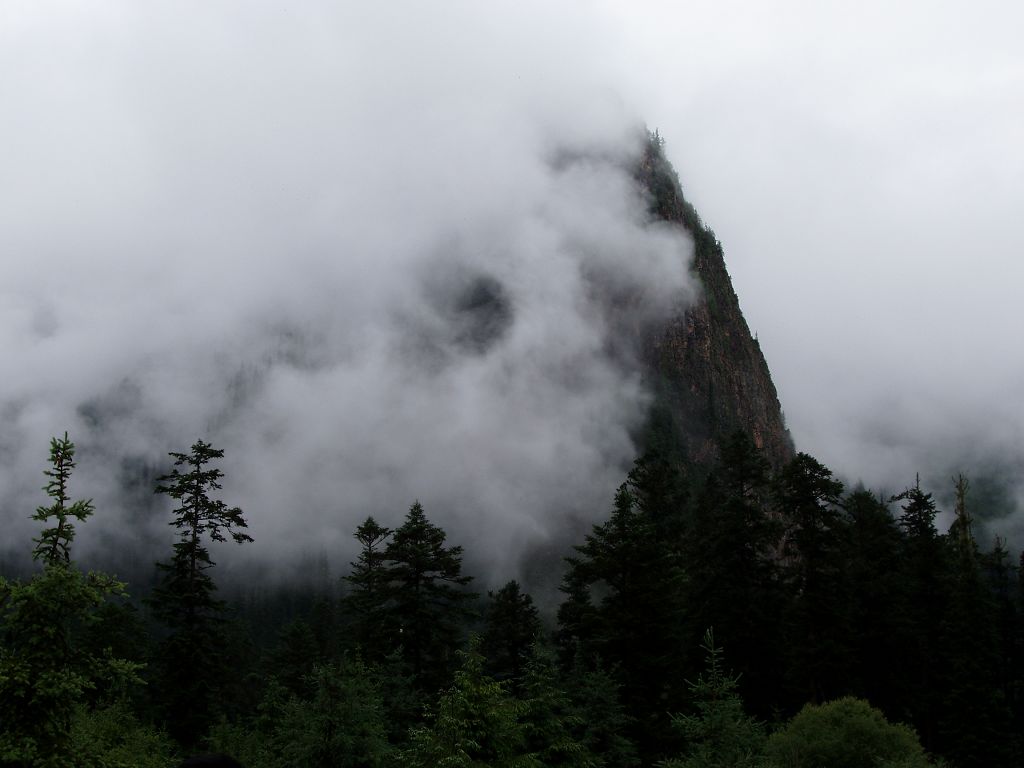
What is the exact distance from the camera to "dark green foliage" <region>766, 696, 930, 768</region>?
71.5ft

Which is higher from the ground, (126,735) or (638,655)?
(638,655)

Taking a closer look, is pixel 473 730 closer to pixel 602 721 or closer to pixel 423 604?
pixel 602 721

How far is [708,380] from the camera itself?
171m

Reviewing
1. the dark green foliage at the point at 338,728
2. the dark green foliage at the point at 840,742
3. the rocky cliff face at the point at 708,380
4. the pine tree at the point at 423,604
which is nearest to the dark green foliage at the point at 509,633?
the pine tree at the point at 423,604

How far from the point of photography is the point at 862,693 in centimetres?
3519

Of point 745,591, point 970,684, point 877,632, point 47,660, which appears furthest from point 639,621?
point 47,660

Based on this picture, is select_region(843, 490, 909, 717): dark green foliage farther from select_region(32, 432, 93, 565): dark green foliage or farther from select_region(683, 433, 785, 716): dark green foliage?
select_region(32, 432, 93, 565): dark green foliage

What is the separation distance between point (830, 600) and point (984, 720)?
9340 millimetres

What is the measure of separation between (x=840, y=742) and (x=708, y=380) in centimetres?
15346

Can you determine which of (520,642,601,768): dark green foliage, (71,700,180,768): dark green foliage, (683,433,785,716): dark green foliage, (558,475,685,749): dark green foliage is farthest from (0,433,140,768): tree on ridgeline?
Answer: (683,433,785,716): dark green foliage

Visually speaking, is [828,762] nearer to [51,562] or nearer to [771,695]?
[771,695]

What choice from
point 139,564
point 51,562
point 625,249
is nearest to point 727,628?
point 51,562

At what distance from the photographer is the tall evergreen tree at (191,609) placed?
29516mm

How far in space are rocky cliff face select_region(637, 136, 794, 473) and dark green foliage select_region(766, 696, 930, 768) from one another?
12758 centimetres
